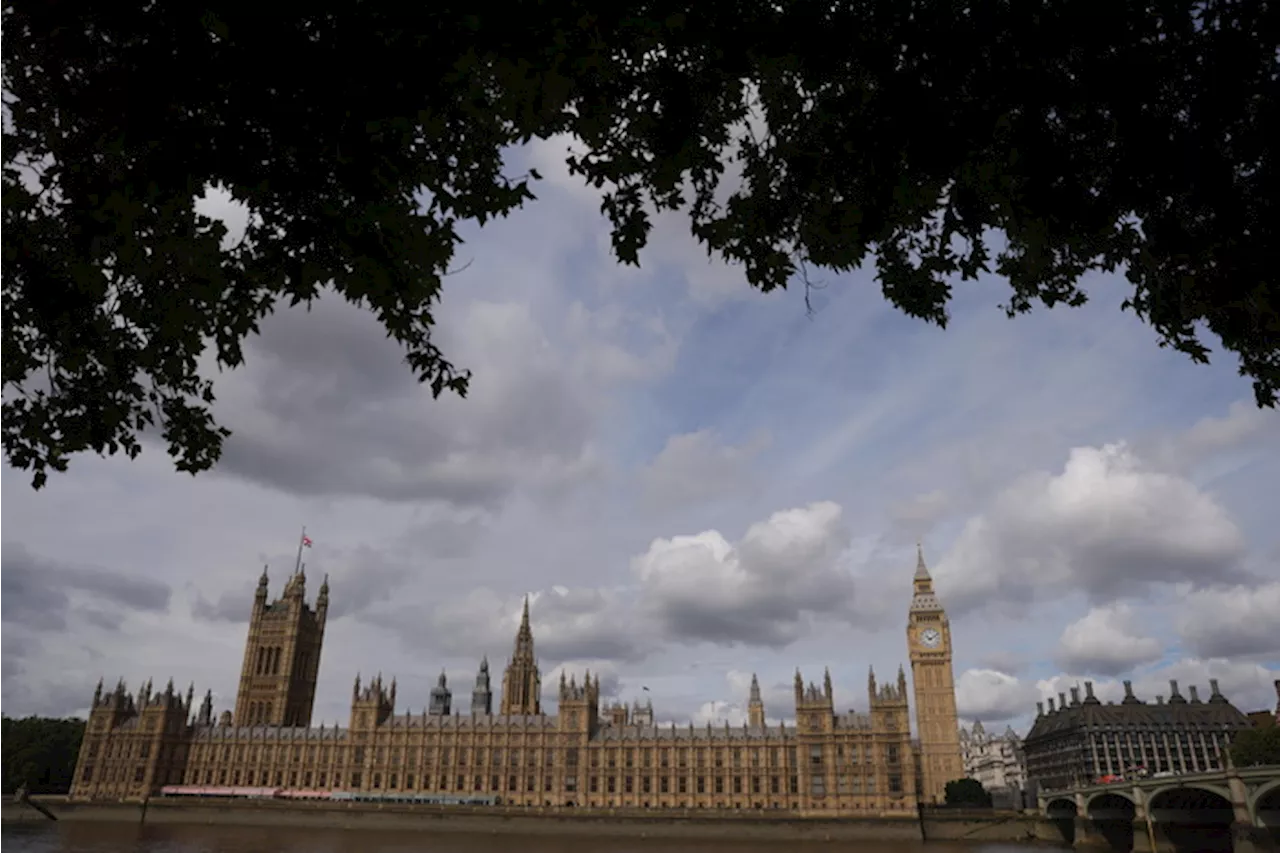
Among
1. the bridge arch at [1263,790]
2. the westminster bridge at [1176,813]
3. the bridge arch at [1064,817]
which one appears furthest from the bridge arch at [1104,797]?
the bridge arch at [1263,790]

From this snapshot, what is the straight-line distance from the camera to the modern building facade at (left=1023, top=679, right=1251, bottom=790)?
12294cm

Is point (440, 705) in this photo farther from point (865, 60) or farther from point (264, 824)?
point (865, 60)

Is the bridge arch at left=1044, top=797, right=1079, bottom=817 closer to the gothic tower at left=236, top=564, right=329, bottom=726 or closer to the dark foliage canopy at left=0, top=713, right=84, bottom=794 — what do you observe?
the gothic tower at left=236, top=564, right=329, bottom=726

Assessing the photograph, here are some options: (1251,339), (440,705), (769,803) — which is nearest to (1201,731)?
(769,803)

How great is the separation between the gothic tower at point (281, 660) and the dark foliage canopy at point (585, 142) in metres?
136

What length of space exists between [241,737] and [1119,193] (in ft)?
419

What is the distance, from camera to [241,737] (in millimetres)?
113562

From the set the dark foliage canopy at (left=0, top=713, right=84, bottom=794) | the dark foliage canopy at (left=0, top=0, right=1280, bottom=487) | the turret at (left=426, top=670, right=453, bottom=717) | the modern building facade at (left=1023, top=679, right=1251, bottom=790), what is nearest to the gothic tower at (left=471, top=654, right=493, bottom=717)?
the turret at (left=426, top=670, right=453, bottom=717)

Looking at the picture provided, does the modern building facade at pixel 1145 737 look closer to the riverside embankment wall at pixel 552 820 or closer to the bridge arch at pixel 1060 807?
the bridge arch at pixel 1060 807

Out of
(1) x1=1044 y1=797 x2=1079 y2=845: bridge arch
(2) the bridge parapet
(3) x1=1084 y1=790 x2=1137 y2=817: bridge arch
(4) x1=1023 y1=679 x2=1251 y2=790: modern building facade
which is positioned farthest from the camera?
(4) x1=1023 y1=679 x2=1251 y2=790: modern building facade

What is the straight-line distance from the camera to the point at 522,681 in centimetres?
13950

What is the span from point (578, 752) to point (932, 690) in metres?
50.8

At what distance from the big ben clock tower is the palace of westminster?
16 centimetres

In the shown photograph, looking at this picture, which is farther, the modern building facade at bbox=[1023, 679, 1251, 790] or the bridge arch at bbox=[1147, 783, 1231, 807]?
the modern building facade at bbox=[1023, 679, 1251, 790]
